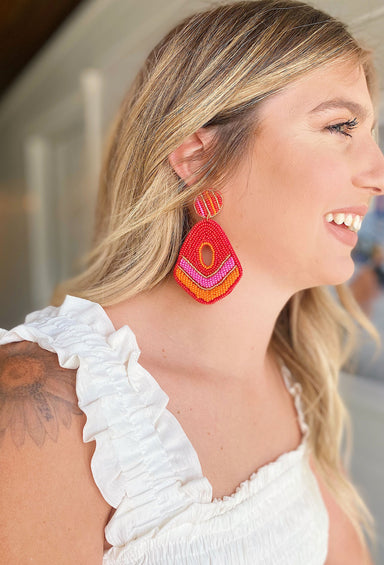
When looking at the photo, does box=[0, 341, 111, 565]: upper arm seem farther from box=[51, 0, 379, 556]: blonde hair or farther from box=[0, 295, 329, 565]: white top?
box=[51, 0, 379, 556]: blonde hair

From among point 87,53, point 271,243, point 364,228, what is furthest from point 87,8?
point 271,243

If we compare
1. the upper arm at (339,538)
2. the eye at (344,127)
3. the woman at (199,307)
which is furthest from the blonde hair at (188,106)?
the upper arm at (339,538)

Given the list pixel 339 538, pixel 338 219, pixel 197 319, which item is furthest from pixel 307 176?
pixel 339 538

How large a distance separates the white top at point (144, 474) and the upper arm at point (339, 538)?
257 millimetres

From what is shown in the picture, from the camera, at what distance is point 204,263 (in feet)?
2.92

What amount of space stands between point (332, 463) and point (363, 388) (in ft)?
1.07

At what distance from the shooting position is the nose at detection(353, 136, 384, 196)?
0.86 metres

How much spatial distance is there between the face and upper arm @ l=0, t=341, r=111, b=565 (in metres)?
0.42

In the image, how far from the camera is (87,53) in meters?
2.56

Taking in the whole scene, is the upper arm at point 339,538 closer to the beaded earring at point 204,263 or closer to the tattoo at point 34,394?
the beaded earring at point 204,263

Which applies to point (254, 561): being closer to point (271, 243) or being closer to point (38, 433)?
point (38, 433)

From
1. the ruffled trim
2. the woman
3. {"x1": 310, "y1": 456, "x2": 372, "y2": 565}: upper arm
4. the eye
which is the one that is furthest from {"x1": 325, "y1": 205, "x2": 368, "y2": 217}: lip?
{"x1": 310, "y1": 456, "x2": 372, "y2": 565}: upper arm

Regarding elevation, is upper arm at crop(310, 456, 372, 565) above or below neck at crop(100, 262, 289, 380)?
below

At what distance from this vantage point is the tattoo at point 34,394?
68 cm
